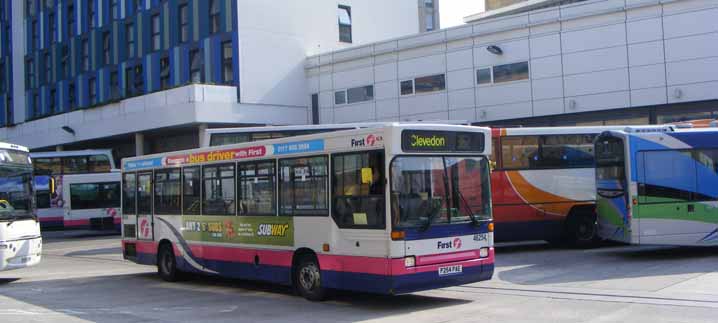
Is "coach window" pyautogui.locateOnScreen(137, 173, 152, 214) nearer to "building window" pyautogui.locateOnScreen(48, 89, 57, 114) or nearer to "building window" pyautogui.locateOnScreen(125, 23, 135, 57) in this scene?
"building window" pyautogui.locateOnScreen(125, 23, 135, 57)

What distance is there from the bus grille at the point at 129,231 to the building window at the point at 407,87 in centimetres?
1863

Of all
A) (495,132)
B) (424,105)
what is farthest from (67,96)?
(495,132)

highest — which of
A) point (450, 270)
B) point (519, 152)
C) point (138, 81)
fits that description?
point (138, 81)

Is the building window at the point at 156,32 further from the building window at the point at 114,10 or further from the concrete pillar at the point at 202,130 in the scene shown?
the concrete pillar at the point at 202,130

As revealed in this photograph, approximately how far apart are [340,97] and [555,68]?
11992 mm

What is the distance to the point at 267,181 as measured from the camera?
13.1m

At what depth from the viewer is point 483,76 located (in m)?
30.9

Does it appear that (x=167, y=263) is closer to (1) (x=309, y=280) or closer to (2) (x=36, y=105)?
(1) (x=309, y=280)

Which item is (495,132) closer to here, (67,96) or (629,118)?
(629,118)

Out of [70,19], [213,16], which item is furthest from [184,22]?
[70,19]

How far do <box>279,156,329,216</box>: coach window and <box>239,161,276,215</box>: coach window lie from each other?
0.32m

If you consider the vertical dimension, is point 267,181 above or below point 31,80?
A: below

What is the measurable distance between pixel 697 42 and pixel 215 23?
902 inches

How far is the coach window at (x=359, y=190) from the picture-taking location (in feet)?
35.3
